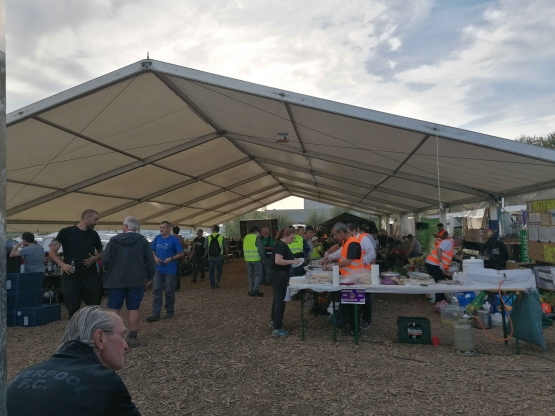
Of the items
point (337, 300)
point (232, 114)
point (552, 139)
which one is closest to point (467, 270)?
point (337, 300)

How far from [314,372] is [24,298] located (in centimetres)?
501

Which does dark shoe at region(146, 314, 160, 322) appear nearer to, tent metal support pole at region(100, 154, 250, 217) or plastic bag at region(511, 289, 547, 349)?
plastic bag at region(511, 289, 547, 349)

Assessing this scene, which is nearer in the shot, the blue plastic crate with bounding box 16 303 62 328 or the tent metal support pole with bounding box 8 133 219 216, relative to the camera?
the blue plastic crate with bounding box 16 303 62 328

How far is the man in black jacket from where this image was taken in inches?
43.7

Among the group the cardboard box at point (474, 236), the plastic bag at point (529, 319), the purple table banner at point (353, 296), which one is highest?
the cardboard box at point (474, 236)

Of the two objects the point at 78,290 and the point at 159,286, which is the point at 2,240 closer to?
the point at 78,290

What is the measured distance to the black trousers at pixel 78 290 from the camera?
5.25 metres

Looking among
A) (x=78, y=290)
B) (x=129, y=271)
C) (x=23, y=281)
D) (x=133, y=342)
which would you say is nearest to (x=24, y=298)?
(x=23, y=281)

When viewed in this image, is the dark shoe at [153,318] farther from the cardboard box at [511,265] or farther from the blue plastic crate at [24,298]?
the cardboard box at [511,265]

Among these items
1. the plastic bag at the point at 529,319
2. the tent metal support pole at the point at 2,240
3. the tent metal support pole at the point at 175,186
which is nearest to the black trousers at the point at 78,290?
the tent metal support pole at the point at 2,240

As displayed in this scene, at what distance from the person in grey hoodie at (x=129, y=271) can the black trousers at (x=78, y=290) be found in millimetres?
634

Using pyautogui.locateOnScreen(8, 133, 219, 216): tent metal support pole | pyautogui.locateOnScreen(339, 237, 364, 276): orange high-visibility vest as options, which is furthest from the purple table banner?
pyautogui.locateOnScreen(8, 133, 219, 216): tent metal support pole

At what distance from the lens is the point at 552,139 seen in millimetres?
27391

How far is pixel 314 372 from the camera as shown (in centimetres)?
406
